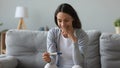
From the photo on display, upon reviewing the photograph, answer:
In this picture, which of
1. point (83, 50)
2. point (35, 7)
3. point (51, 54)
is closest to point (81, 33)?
point (83, 50)

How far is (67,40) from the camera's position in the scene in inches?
65.5

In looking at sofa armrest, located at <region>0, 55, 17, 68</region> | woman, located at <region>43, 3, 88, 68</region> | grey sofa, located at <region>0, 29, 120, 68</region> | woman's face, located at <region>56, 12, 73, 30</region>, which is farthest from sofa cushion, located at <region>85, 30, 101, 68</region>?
sofa armrest, located at <region>0, 55, 17, 68</region>

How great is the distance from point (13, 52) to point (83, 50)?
796 mm

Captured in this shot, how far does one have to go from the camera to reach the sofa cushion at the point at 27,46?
206 centimetres

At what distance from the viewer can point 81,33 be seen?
5.42ft

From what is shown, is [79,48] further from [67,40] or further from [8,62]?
[8,62]

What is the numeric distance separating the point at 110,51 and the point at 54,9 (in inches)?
72.2

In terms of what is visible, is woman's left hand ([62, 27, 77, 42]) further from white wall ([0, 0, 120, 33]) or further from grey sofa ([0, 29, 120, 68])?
white wall ([0, 0, 120, 33])

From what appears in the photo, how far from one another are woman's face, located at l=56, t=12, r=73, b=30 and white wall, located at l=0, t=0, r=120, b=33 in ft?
5.81

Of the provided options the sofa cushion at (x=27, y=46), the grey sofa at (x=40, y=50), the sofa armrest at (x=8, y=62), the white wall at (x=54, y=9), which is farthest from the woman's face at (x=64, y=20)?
the white wall at (x=54, y=9)

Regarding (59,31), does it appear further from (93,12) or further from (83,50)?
(93,12)

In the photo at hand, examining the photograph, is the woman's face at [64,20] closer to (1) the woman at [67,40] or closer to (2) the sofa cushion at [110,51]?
(1) the woman at [67,40]

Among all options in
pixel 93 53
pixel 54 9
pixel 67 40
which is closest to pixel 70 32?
pixel 67 40

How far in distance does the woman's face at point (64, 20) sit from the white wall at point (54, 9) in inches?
69.7
